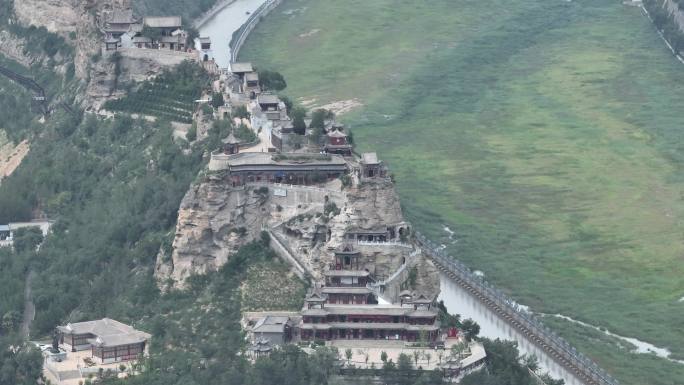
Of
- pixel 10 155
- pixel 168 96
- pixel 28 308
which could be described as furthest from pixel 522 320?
pixel 10 155

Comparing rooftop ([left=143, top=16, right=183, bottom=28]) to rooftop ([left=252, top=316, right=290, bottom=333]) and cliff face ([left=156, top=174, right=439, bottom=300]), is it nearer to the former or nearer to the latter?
cliff face ([left=156, top=174, right=439, bottom=300])

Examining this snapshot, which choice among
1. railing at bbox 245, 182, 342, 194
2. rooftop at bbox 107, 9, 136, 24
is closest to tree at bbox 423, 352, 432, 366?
railing at bbox 245, 182, 342, 194

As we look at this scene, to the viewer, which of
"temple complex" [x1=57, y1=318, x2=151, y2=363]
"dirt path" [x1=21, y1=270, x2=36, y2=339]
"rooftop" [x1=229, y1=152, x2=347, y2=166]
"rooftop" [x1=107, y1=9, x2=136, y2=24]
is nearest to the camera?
"temple complex" [x1=57, y1=318, x2=151, y2=363]

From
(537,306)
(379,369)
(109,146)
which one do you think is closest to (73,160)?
(109,146)

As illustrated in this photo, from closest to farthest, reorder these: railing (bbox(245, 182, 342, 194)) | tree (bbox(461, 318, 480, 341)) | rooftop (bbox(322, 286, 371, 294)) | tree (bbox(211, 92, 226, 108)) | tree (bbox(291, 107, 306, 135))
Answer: rooftop (bbox(322, 286, 371, 294)) → tree (bbox(461, 318, 480, 341)) → railing (bbox(245, 182, 342, 194)) → tree (bbox(291, 107, 306, 135)) → tree (bbox(211, 92, 226, 108))

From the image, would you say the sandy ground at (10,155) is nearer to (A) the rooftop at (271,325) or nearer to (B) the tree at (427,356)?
(A) the rooftop at (271,325)

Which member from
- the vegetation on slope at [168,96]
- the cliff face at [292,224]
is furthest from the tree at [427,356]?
the vegetation on slope at [168,96]

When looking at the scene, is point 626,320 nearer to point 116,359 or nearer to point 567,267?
point 567,267
